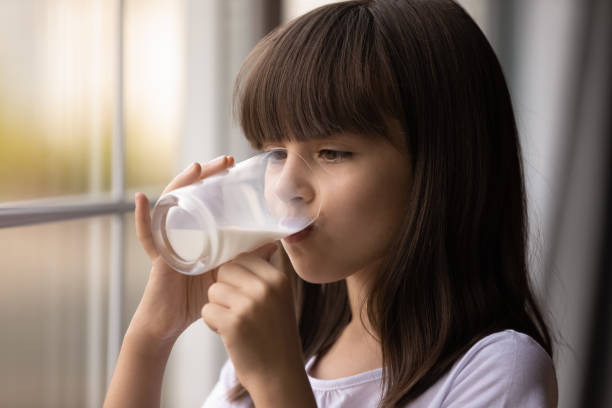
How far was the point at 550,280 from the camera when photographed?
6.04ft

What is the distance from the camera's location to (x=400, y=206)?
911mm

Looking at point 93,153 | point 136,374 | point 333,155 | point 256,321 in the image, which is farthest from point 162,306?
point 93,153

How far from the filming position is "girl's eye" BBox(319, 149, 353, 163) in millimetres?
872

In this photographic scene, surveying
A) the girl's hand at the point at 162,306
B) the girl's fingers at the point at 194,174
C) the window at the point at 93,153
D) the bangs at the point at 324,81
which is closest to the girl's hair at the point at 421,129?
the bangs at the point at 324,81

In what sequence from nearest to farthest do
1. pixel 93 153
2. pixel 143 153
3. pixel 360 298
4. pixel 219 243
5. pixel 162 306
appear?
pixel 219 243, pixel 162 306, pixel 360 298, pixel 93 153, pixel 143 153

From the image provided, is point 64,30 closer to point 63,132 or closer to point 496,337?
point 63,132

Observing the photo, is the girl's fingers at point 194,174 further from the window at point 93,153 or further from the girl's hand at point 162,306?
the window at point 93,153

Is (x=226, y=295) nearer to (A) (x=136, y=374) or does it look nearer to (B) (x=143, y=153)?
(A) (x=136, y=374)

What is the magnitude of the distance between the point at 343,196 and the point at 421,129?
0.49ft

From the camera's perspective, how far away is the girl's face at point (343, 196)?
2.80 ft

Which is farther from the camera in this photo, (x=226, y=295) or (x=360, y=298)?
(x=360, y=298)

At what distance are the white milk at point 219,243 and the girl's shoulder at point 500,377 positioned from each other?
33 cm

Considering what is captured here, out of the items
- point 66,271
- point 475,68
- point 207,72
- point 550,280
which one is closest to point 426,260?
point 475,68

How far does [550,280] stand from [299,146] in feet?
3.96
